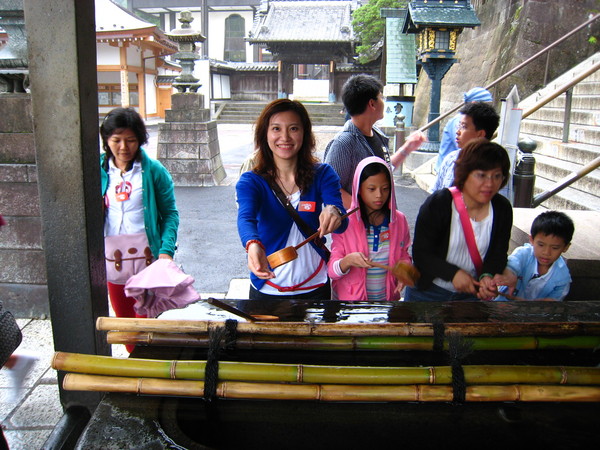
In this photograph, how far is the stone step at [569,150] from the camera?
6887 millimetres

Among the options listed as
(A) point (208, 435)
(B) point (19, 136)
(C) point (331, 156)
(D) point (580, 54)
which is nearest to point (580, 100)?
(D) point (580, 54)

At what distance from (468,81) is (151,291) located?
16.1 m

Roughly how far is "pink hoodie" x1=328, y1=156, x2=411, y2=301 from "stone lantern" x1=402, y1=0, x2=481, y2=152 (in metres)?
8.75

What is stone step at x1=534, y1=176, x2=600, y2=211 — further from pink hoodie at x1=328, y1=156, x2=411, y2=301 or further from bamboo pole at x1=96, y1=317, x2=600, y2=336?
bamboo pole at x1=96, y1=317, x2=600, y2=336

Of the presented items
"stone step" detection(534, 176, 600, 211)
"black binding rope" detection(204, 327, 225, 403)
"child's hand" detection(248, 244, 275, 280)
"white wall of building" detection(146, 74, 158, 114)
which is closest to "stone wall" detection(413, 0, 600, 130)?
"stone step" detection(534, 176, 600, 211)

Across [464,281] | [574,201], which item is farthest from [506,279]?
[574,201]

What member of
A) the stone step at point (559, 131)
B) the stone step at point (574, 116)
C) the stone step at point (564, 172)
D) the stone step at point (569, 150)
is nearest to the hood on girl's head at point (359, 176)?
the stone step at point (564, 172)

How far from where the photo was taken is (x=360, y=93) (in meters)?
3.22

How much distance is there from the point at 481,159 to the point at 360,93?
1.10m

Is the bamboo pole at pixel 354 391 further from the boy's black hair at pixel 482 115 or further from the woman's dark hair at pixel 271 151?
the boy's black hair at pixel 482 115

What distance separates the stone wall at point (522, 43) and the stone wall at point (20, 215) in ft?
40.8

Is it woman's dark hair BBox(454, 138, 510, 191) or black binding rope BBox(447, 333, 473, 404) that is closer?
black binding rope BBox(447, 333, 473, 404)

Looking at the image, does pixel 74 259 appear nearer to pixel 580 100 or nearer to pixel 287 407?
pixel 287 407

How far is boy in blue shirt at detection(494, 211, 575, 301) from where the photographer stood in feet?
8.71
